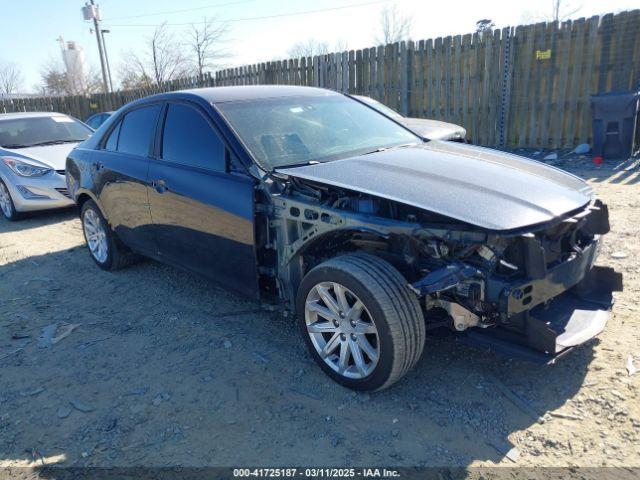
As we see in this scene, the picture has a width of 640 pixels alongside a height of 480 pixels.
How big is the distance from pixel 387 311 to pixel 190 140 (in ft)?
7.13

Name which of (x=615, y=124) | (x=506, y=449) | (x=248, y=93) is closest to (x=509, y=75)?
(x=615, y=124)

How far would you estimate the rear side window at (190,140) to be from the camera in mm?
3678

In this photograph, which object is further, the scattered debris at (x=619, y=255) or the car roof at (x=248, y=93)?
the scattered debris at (x=619, y=255)

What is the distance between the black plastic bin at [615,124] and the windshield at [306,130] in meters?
6.34

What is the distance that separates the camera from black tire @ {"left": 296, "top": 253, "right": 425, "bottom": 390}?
8.89ft

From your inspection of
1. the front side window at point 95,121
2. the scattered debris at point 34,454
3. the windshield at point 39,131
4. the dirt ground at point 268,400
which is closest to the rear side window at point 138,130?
the dirt ground at point 268,400

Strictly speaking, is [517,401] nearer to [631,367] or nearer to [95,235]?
[631,367]

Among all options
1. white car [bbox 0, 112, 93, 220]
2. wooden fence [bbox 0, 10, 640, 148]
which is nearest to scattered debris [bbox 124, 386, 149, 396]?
white car [bbox 0, 112, 93, 220]

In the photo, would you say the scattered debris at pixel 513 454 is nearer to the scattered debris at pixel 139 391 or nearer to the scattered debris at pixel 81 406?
the scattered debris at pixel 139 391

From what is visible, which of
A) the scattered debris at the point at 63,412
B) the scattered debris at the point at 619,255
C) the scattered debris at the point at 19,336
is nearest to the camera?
the scattered debris at the point at 63,412

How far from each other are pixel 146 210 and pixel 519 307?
3181 mm

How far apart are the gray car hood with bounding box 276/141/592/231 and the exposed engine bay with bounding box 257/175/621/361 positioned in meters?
0.06

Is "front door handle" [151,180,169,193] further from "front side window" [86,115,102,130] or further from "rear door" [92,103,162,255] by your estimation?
"front side window" [86,115,102,130]

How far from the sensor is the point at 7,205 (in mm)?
7809
